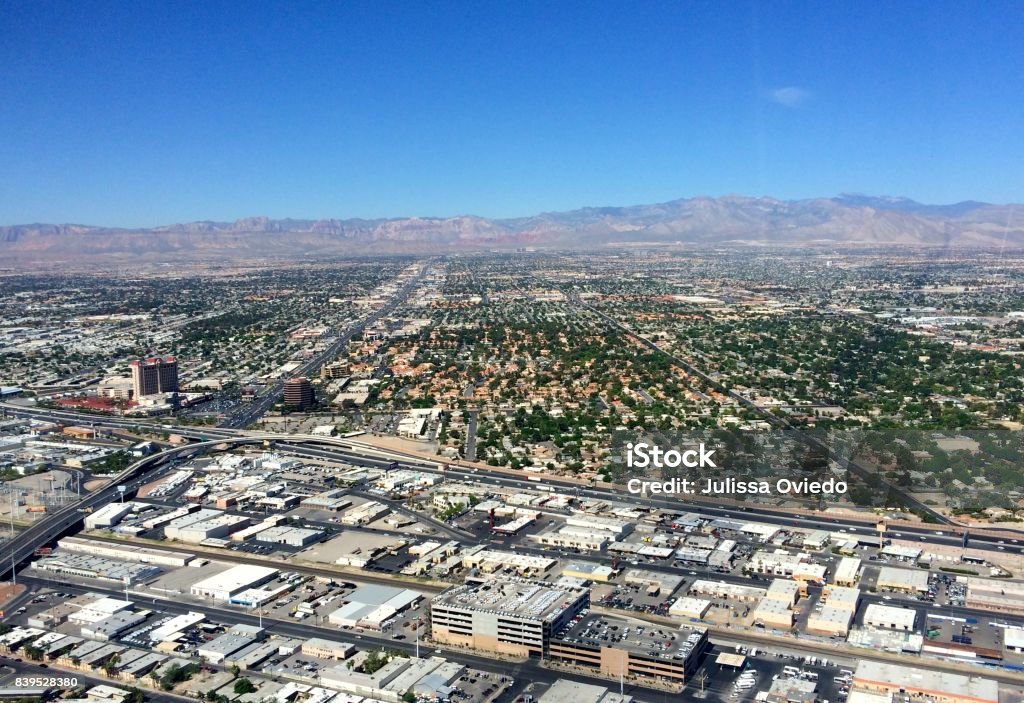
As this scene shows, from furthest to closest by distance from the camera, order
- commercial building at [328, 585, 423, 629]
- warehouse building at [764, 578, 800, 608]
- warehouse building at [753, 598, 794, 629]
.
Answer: warehouse building at [764, 578, 800, 608]
commercial building at [328, 585, 423, 629]
warehouse building at [753, 598, 794, 629]

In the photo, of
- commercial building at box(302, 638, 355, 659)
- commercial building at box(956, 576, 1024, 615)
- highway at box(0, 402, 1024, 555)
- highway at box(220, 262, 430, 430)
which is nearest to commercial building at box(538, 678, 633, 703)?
commercial building at box(302, 638, 355, 659)

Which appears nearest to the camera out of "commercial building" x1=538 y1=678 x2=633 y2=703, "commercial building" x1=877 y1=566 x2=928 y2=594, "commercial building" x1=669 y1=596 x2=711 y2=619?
"commercial building" x1=538 y1=678 x2=633 y2=703

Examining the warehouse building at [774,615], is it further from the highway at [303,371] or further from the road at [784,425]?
the highway at [303,371]

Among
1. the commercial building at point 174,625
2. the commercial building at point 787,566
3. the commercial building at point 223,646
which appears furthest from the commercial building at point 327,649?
the commercial building at point 787,566

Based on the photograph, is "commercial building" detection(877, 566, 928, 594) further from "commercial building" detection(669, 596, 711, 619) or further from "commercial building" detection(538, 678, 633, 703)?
"commercial building" detection(538, 678, 633, 703)

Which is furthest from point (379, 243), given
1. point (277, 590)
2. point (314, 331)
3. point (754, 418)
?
point (277, 590)

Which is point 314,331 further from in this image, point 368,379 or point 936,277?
point 936,277

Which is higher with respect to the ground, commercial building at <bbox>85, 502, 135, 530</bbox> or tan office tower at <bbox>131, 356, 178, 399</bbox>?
tan office tower at <bbox>131, 356, 178, 399</bbox>
